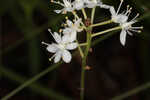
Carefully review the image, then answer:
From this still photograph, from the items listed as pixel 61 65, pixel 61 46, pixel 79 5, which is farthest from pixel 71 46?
pixel 61 65

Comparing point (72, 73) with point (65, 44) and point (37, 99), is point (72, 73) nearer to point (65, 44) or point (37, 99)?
point (37, 99)

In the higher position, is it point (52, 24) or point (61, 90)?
point (52, 24)

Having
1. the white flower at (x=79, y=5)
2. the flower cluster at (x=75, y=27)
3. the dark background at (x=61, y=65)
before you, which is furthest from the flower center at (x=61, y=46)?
the dark background at (x=61, y=65)

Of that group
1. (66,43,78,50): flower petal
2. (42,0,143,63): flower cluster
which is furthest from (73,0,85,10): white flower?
(66,43,78,50): flower petal

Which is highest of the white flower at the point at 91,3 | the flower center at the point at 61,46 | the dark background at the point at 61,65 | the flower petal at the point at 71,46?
the white flower at the point at 91,3

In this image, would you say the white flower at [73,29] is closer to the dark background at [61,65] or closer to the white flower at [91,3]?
the white flower at [91,3]

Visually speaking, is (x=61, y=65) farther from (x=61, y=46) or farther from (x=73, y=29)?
(x=73, y=29)

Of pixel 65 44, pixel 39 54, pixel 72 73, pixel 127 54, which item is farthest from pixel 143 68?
pixel 65 44

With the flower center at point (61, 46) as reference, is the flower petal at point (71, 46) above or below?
above
